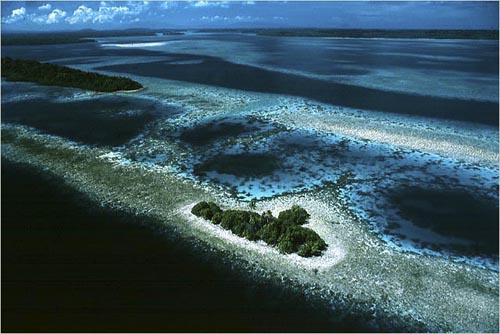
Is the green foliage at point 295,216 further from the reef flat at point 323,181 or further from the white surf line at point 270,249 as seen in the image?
the white surf line at point 270,249

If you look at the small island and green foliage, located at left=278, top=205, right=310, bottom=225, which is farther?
green foliage, located at left=278, top=205, right=310, bottom=225

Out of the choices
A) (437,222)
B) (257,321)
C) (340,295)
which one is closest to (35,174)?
(257,321)

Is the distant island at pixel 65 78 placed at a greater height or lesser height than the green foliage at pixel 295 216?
greater

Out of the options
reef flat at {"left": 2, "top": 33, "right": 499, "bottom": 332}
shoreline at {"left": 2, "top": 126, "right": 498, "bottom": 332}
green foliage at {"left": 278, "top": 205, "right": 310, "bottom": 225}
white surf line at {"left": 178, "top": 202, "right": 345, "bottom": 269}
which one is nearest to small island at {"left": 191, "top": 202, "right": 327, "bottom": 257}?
green foliage at {"left": 278, "top": 205, "right": 310, "bottom": 225}

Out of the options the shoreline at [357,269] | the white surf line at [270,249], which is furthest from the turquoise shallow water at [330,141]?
the white surf line at [270,249]

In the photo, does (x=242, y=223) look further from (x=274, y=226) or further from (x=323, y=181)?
(x=323, y=181)

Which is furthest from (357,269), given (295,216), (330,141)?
(330,141)

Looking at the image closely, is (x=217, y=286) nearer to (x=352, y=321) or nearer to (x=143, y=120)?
(x=352, y=321)

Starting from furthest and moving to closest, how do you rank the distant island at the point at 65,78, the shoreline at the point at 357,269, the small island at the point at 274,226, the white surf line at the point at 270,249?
the distant island at the point at 65,78 → the small island at the point at 274,226 → the white surf line at the point at 270,249 → the shoreline at the point at 357,269

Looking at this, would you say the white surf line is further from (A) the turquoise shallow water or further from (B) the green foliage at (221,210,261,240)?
(A) the turquoise shallow water
